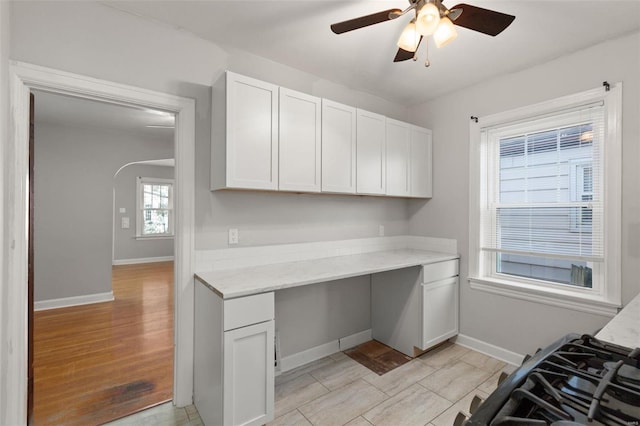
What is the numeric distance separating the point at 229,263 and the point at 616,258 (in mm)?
2817

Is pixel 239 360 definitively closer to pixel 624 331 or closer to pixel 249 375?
pixel 249 375

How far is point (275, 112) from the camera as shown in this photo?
7.09 feet

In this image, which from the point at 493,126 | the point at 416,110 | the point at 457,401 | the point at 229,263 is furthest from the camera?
the point at 416,110

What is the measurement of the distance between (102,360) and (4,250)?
1.64 m

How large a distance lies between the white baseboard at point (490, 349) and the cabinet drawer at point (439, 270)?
0.64 m

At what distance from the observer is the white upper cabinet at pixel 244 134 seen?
1.98 metres

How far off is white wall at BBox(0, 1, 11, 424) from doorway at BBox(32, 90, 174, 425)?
56cm

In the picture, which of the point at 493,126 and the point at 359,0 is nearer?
the point at 359,0

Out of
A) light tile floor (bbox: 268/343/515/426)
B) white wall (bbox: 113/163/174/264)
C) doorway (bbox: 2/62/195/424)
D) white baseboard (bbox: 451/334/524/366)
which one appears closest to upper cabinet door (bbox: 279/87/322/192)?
doorway (bbox: 2/62/195/424)

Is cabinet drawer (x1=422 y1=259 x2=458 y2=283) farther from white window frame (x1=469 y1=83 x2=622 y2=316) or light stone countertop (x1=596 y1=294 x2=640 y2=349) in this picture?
light stone countertop (x1=596 y1=294 x2=640 y2=349)

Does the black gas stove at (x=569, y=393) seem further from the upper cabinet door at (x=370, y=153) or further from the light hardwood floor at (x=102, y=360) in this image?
the light hardwood floor at (x=102, y=360)

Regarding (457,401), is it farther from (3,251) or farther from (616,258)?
(3,251)

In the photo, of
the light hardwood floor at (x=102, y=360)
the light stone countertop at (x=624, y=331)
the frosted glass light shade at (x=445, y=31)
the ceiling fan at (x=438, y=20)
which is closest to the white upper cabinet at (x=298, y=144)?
the ceiling fan at (x=438, y=20)

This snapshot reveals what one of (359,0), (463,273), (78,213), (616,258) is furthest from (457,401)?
(78,213)
